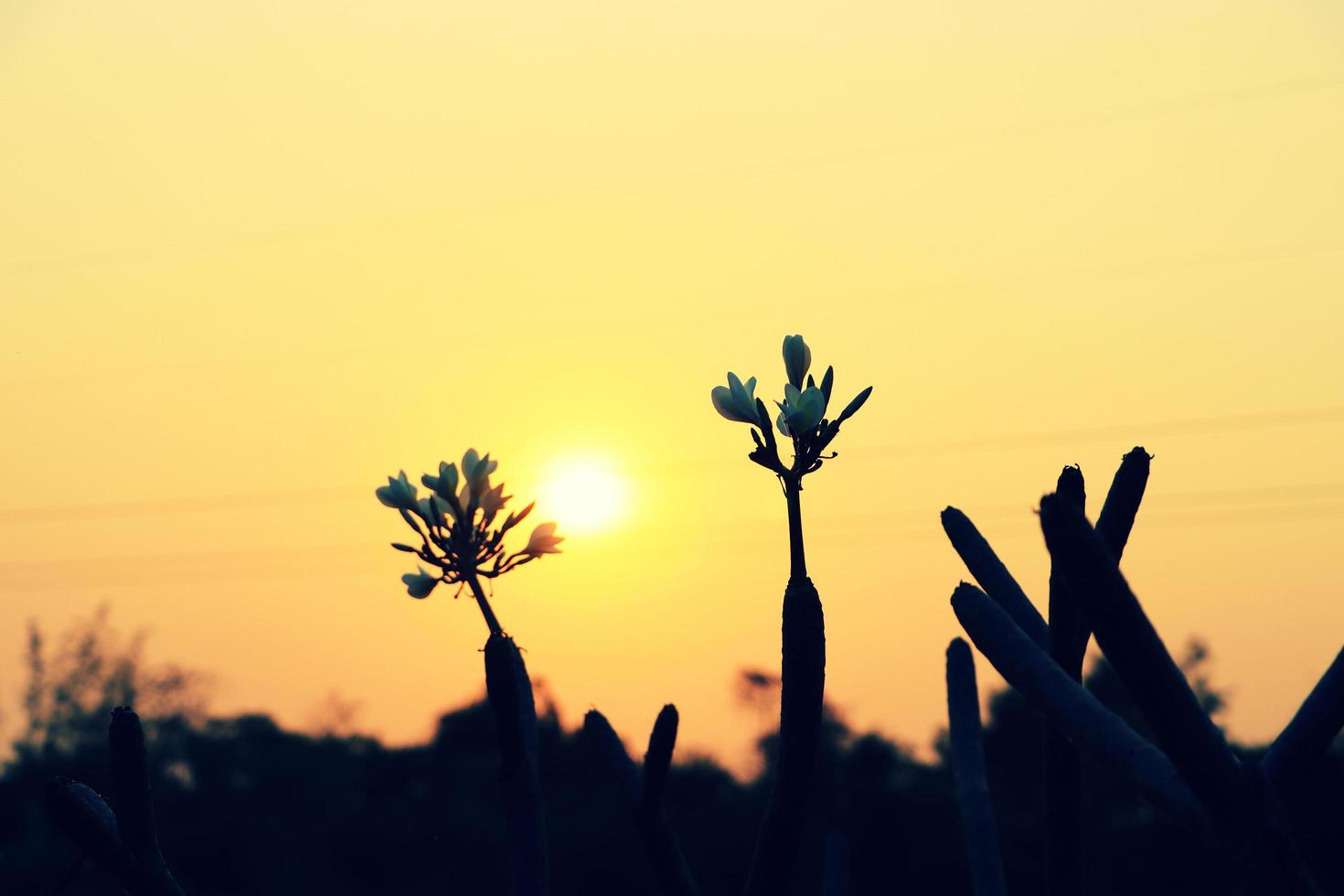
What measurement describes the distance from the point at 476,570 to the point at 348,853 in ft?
162

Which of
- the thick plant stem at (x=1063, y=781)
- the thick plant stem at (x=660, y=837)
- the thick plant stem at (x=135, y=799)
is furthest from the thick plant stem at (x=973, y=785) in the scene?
the thick plant stem at (x=135, y=799)

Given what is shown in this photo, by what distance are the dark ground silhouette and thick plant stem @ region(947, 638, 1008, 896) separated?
103 feet

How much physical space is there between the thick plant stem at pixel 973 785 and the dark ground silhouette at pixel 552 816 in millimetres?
31531

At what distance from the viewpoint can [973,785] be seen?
31.7 feet

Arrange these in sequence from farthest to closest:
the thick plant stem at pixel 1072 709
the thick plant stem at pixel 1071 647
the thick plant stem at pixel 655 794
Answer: the thick plant stem at pixel 655 794 → the thick plant stem at pixel 1071 647 → the thick plant stem at pixel 1072 709

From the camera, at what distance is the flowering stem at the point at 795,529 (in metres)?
6.16

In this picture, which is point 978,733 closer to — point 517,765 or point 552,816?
point 517,765

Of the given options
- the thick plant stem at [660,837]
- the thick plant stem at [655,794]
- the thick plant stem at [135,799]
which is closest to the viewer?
the thick plant stem at [655,794]

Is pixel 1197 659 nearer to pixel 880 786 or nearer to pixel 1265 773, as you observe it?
pixel 880 786

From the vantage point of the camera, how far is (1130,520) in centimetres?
701

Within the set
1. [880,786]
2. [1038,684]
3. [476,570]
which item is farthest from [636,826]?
[880,786]

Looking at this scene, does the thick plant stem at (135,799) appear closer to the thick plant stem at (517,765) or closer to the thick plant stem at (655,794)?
the thick plant stem at (517,765)

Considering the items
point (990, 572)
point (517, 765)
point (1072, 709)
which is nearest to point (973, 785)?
point (990, 572)

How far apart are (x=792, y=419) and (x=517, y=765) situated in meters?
2.36
